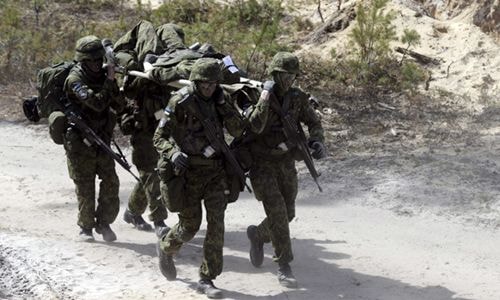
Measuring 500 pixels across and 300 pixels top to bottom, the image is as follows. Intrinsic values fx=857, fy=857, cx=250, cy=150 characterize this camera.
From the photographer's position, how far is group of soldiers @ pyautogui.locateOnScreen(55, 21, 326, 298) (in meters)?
6.46

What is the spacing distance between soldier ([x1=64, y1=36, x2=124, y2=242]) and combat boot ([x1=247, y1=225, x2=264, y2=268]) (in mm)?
1558

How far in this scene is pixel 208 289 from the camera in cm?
663

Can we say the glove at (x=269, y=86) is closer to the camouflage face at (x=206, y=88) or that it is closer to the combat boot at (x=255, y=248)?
the camouflage face at (x=206, y=88)

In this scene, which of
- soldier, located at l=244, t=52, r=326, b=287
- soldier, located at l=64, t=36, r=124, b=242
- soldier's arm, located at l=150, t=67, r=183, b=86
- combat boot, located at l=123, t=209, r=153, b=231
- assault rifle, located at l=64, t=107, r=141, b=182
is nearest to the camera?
soldier, located at l=244, t=52, r=326, b=287

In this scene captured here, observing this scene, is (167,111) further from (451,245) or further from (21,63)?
(21,63)

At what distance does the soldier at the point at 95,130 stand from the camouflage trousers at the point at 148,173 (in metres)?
0.25

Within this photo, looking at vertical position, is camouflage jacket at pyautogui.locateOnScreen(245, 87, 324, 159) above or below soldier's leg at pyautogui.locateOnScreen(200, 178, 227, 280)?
above

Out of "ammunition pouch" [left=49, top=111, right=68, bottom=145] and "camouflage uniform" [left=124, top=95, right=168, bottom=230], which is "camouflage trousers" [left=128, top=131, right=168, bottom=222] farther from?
"ammunition pouch" [left=49, top=111, right=68, bottom=145]

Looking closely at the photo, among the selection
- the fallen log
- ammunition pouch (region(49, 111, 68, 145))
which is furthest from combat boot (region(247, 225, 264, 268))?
the fallen log

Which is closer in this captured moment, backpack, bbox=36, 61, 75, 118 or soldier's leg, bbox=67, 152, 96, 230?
backpack, bbox=36, 61, 75, 118

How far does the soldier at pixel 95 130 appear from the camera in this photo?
770cm

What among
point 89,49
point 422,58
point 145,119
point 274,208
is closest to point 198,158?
point 274,208

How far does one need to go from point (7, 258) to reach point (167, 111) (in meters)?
2.28

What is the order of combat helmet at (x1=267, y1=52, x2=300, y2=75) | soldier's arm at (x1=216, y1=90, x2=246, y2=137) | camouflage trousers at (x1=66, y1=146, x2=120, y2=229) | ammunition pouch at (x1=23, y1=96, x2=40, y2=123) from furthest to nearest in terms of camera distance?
ammunition pouch at (x1=23, y1=96, x2=40, y2=123) < camouflage trousers at (x1=66, y1=146, x2=120, y2=229) < combat helmet at (x1=267, y1=52, x2=300, y2=75) < soldier's arm at (x1=216, y1=90, x2=246, y2=137)
